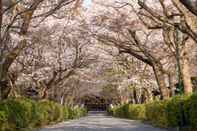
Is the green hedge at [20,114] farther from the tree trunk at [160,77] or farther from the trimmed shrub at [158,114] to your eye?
the tree trunk at [160,77]

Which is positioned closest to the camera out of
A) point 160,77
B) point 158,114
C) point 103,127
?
point 103,127

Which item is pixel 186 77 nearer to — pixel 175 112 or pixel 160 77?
pixel 175 112

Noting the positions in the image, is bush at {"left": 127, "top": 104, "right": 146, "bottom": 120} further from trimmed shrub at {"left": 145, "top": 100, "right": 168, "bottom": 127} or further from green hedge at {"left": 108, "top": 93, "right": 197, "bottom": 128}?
green hedge at {"left": 108, "top": 93, "right": 197, "bottom": 128}

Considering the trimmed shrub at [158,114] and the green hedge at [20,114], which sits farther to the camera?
the trimmed shrub at [158,114]

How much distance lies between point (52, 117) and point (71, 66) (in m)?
6.36

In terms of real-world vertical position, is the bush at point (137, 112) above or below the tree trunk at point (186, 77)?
below

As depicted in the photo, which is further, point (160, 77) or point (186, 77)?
point (160, 77)

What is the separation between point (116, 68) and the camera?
4800cm

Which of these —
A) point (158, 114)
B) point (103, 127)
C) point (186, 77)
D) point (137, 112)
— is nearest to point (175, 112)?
point (186, 77)

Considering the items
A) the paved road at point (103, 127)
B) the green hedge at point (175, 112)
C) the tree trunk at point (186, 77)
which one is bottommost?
the paved road at point (103, 127)

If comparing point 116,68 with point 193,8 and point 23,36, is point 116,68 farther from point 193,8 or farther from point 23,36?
point 193,8

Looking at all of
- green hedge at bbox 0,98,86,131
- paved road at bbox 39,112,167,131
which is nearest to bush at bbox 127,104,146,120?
paved road at bbox 39,112,167,131

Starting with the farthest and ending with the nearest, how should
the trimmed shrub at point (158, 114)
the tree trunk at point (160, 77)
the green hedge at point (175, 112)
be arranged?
the tree trunk at point (160, 77)
the trimmed shrub at point (158, 114)
the green hedge at point (175, 112)

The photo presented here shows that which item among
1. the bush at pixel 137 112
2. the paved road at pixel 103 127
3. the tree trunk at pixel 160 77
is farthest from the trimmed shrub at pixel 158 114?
the bush at pixel 137 112
